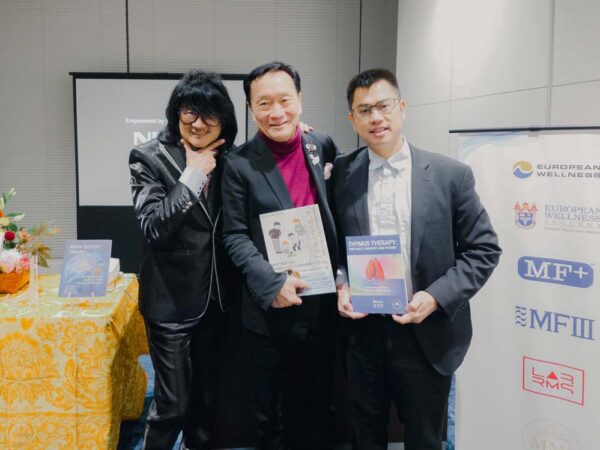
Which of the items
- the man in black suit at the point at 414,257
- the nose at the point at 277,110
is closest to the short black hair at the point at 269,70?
the nose at the point at 277,110

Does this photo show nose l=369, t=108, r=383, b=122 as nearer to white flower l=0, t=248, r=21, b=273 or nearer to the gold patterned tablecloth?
the gold patterned tablecloth

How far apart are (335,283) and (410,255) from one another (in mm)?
275

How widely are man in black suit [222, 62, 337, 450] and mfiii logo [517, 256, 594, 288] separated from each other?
80cm

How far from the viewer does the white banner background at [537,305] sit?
181cm

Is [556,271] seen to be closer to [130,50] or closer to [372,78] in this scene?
[372,78]

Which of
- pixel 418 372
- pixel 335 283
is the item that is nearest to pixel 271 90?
pixel 335 283

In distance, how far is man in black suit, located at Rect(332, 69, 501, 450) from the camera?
1535mm

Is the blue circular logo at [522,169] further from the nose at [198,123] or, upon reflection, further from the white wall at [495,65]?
the nose at [198,123]

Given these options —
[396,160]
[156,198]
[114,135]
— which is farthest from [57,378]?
[114,135]

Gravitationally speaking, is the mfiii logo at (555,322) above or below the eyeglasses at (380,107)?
below

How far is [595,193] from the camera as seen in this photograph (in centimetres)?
178

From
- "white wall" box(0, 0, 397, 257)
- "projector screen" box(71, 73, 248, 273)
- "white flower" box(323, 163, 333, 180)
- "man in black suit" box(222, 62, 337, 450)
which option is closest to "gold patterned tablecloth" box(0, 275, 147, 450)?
"man in black suit" box(222, 62, 337, 450)

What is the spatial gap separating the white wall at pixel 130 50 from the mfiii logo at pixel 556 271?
333cm

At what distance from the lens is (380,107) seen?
1.56 metres
